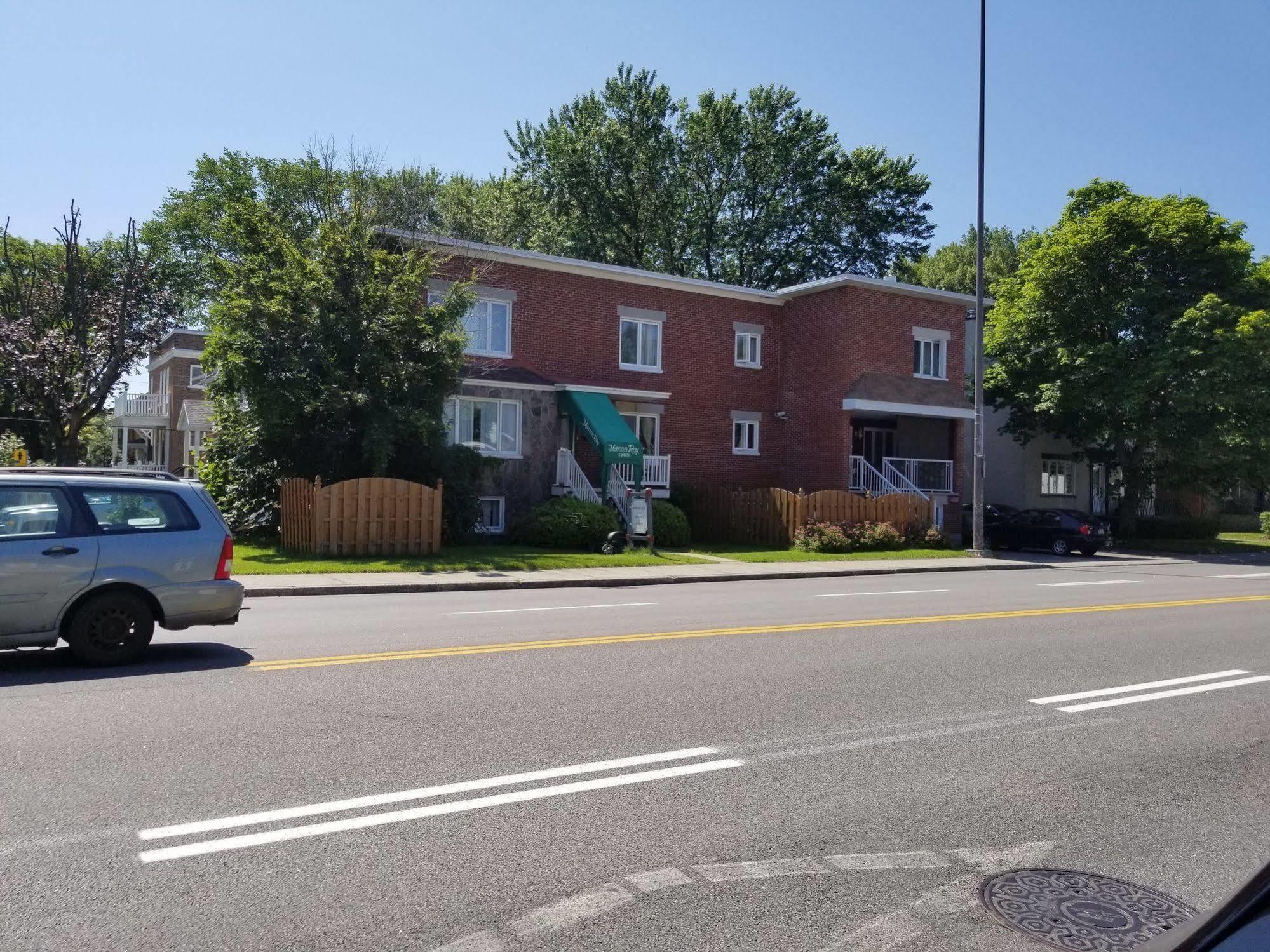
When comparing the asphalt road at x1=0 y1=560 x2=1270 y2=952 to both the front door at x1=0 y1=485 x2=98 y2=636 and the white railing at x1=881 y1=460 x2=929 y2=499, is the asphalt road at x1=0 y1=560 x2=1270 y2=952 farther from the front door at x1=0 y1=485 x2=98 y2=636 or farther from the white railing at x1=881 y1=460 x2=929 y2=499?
the white railing at x1=881 y1=460 x2=929 y2=499

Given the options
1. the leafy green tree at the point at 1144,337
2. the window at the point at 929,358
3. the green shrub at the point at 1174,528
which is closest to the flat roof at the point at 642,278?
the window at the point at 929,358

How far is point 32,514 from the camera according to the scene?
29.0 ft

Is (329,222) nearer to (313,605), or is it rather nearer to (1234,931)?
(313,605)

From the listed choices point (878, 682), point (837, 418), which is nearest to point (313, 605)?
point (878, 682)

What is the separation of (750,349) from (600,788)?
91.1 feet

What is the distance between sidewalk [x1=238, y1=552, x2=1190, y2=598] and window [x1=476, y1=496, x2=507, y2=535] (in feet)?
21.1

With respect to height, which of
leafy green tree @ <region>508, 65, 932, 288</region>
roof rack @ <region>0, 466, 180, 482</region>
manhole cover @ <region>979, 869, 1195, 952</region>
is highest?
leafy green tree @ <region>508, 65, 932, 288</region>

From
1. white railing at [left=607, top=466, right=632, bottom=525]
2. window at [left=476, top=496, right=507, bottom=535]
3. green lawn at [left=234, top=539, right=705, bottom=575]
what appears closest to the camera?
green lawn at [left=234, top=539, right=705, bottom=575]

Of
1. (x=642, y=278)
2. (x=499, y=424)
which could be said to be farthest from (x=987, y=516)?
(x=499, y=424)

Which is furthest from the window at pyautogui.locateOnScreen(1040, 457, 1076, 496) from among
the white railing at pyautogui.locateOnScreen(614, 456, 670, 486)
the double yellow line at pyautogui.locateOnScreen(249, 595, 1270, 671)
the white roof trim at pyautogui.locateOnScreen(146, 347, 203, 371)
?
the white roof trim at pyautogui.locateOnScreen(146, 347, 203, 371)

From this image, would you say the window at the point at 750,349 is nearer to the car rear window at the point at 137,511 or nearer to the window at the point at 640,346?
the window at the point at 640,346

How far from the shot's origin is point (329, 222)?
2300 centimetres

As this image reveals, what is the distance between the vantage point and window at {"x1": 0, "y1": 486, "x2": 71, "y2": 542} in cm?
873

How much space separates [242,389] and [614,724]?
17.7 m
